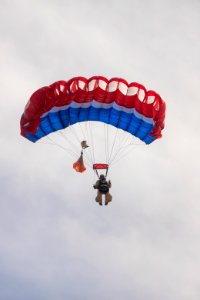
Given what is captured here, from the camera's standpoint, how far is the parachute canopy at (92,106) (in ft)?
125

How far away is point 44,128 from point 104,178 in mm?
4429

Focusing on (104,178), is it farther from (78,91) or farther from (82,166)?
(78,91)

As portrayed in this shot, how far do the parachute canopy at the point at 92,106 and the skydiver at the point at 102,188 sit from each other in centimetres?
355

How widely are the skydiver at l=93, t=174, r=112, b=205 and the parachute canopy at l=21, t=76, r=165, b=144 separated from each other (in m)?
3.55

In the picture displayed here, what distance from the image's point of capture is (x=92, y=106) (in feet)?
128

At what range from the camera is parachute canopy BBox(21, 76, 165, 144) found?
125 ft

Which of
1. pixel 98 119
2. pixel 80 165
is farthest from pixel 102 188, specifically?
pixel 98 119

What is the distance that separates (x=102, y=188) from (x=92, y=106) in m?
4.45

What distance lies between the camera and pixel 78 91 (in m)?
38.0

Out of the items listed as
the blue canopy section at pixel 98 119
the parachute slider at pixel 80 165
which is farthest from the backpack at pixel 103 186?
the blue canopy section at pixel 98 119

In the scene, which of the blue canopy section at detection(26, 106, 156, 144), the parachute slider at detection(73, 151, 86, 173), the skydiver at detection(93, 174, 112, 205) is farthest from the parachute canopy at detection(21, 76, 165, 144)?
the skydiver at detection(93, 174, 112, 205)

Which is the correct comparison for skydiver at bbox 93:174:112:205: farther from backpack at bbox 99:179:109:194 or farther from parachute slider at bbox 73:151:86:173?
parachute slider at bbox 73:151:86:173

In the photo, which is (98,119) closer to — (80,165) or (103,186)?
(80,165)

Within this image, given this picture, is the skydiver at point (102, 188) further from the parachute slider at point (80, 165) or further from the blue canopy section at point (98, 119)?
the blue canopy section at point (98, 119)
